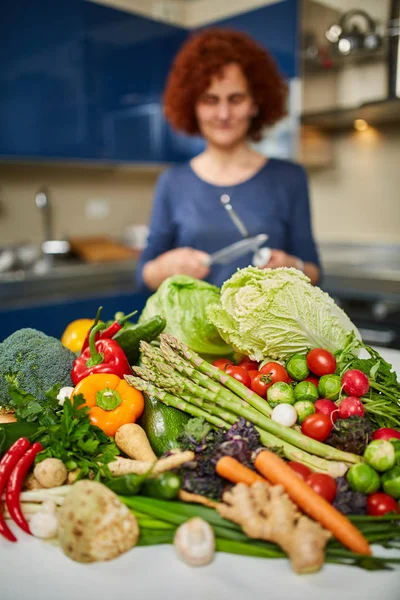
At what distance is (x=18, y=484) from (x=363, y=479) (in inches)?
26.0

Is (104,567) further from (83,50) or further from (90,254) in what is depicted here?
(83,50)

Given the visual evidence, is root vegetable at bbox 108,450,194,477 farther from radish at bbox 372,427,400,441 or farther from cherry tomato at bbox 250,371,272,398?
radish at bbox 372,427,400,441

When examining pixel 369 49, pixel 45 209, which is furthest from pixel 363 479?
pixel 45 209

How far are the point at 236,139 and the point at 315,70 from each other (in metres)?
2.16

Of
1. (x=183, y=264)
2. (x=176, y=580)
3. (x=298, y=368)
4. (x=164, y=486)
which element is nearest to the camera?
(x=176, y=580)

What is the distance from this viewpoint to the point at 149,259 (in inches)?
103

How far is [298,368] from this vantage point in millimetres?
1313

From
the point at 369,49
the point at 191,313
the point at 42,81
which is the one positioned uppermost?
the point at 369,49

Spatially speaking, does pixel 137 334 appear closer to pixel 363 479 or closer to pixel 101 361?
pixel 101 361

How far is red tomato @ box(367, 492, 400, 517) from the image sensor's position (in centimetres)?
100

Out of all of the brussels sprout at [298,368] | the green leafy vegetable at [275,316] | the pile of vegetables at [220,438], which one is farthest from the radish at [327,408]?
the green leafy vegetable at [275,316]

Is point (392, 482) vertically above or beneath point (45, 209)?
beneath

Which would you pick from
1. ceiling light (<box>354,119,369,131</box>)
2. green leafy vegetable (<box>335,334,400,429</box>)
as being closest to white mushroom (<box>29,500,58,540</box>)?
green leafy vegetable (<box>335,334,400,429</box>)

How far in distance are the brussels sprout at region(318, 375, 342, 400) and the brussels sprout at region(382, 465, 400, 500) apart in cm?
23
